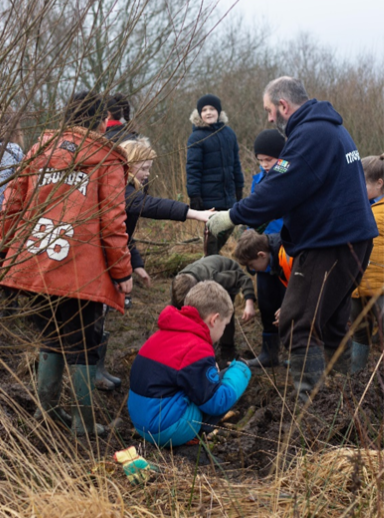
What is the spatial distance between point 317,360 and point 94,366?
1.37m

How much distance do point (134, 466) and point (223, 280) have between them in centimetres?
262

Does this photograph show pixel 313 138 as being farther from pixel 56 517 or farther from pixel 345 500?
pixel 56 517

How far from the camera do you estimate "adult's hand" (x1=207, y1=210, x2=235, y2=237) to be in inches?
155

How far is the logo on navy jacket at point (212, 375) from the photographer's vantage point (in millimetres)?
3416

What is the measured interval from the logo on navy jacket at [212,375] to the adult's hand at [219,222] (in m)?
0.95

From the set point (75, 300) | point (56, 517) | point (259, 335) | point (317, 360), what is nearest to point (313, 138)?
point (317, 360)

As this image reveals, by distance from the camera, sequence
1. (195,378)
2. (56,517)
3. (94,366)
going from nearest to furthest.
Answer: (56,517) → (195,378) → (94,366)

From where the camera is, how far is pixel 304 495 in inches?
97.0

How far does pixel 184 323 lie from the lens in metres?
3.55

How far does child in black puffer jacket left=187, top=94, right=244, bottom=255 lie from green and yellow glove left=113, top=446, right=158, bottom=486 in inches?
176

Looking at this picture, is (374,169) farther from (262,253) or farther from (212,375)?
(212,375)

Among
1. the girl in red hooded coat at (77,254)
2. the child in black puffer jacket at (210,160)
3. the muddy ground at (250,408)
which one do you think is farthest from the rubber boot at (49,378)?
the child in black puffer jacket at (210,160)

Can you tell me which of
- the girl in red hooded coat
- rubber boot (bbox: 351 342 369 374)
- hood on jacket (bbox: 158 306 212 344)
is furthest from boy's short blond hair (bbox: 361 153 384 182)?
the girl in red hooded coat

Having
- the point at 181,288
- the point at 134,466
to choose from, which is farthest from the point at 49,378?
the point at 181,288
